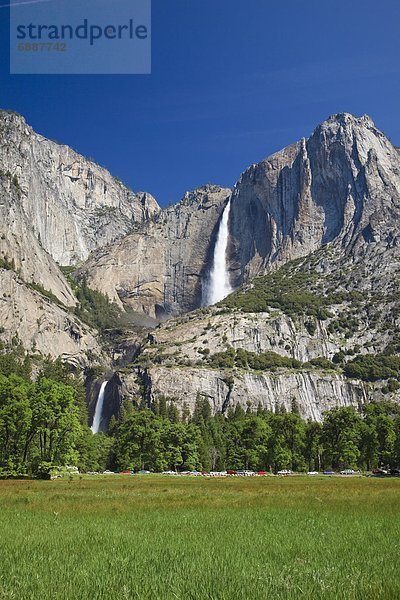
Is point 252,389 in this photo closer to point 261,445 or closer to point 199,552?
point 261,445

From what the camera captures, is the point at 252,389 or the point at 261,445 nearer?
the point at 261,445

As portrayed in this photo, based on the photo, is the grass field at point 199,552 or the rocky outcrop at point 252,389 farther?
the rocky outcrop at point 252,389

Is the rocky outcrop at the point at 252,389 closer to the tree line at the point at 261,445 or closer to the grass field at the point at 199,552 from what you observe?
the tree line at the point at 261,445

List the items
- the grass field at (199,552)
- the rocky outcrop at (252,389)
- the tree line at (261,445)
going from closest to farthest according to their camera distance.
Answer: the grass field at (199,552), the tree line at (261,445), the rocky outcrop at (252,389)

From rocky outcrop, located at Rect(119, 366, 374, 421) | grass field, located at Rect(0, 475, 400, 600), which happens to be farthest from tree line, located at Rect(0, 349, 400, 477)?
grass field, located at Rect(0, 475, 400, 600)

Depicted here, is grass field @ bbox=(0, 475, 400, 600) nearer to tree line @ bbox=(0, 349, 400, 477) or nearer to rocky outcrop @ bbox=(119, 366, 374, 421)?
tree line @ bbox=(0, 349, 400, 477)

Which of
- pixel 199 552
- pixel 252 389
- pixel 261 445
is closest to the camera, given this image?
pixel 199 552

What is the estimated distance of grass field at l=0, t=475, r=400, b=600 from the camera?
11375mm

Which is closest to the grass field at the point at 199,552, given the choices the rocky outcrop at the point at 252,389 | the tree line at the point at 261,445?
the tree line at the point at 261,445

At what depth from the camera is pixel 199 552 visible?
651 inches

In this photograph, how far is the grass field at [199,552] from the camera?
11375 millimetres

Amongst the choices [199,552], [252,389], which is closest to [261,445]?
[252,389]

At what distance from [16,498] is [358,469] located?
93626 millimetres

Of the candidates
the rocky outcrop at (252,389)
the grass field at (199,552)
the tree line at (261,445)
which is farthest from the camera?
the rocky outcrop at (252,389)
